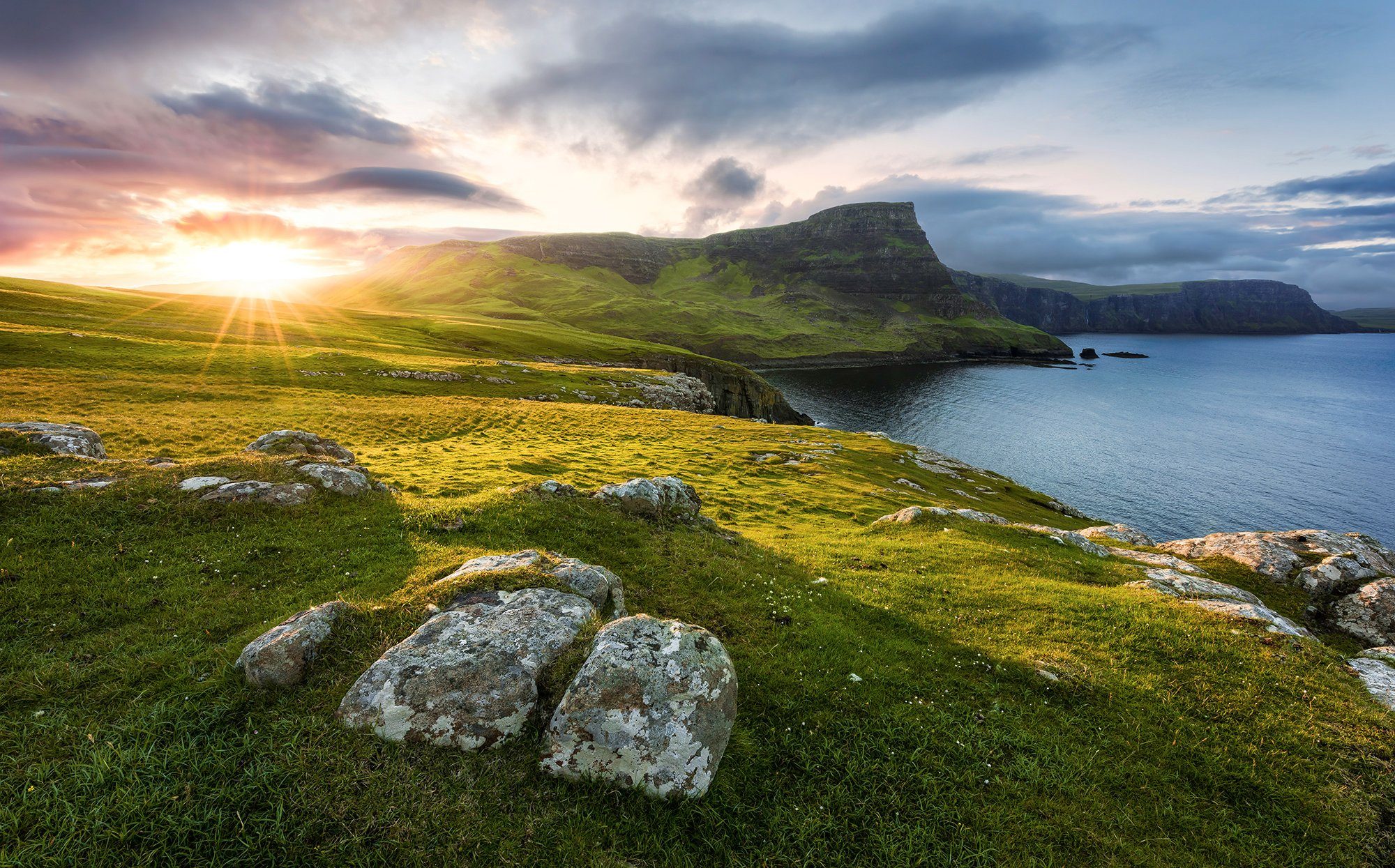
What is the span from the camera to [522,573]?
1164 cm

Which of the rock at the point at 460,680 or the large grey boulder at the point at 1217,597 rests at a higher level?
the rock at the point at 460,680

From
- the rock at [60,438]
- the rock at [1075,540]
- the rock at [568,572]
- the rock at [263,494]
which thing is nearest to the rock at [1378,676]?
the rock at [1075,540]

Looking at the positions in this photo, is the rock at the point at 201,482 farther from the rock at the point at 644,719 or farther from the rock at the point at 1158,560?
the rock at the point at 1158,560

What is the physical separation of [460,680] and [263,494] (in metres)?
13.3

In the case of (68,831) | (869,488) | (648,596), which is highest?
(68,831)

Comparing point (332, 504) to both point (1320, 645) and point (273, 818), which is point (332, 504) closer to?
point (273, 818)

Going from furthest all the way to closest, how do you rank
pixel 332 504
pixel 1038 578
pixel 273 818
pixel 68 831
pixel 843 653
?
1. pixel 1038 578
2. pixel 332 504
3. pixel 843 653
4. pixel 273 818
5. pixel 68 831

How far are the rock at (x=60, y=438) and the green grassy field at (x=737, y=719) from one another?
2.66 m

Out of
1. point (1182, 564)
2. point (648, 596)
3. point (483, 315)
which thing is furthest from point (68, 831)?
point (483, 315)

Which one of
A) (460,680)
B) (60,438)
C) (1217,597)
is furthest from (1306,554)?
(60,438)

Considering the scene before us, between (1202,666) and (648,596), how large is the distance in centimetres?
1471

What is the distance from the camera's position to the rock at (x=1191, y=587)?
1836 centimetres

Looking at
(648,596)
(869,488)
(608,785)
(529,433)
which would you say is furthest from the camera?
(529,433)

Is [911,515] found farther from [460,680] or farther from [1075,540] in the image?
[460,680]
